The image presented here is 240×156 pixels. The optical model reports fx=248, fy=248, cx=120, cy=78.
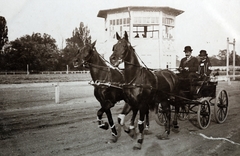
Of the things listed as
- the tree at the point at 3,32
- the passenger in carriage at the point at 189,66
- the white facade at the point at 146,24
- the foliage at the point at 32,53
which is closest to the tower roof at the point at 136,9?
the white facade at the point at 146,24

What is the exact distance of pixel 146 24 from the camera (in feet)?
26.7

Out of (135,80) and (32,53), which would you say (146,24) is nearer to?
(135,80)

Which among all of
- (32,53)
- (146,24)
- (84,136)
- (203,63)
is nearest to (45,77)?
(32,53)

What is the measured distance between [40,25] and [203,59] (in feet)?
15.1

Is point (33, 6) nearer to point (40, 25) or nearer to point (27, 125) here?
point (40, 25)

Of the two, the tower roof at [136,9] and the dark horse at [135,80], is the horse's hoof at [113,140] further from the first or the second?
the tower roof at [136,9]

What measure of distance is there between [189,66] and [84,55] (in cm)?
313

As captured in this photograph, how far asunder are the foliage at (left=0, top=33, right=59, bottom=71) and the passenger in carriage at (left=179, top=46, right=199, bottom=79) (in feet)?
12.0

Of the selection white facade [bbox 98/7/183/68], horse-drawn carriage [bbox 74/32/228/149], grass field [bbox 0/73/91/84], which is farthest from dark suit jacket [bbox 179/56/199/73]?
grass field [bbox 0/73/91/84]

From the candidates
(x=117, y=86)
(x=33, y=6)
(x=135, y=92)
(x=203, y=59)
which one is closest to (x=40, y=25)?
(x=33, y=6)

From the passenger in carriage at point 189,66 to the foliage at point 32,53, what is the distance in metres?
3.66

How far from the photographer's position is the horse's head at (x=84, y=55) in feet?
18.4

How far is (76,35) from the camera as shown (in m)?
6.33

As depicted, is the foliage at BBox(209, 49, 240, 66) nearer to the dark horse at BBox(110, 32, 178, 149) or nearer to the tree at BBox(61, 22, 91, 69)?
the dark horse at BBox(110, 32, 178, 149)
